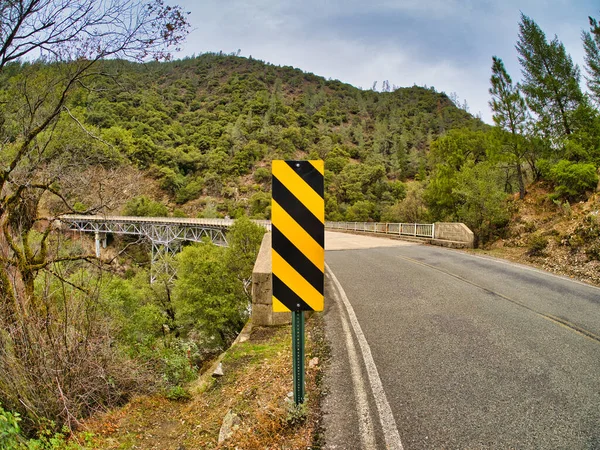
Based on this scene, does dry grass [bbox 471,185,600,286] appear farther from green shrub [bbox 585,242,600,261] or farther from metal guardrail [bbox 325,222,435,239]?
metal guardrail [bbox 325,222,435,239]

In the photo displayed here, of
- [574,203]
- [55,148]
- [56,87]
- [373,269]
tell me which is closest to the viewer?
[56,87]

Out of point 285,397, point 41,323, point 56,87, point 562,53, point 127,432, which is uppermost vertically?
point 562,53

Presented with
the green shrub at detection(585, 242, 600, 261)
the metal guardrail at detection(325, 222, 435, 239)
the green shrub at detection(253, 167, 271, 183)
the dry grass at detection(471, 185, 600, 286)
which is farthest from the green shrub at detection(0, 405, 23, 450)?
the green shrub at detection(253, 167, 271, 183)

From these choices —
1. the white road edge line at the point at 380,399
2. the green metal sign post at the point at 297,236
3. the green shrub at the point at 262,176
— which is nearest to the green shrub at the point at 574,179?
the white road edge line at the point at 380,399

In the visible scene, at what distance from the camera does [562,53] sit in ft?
55.3

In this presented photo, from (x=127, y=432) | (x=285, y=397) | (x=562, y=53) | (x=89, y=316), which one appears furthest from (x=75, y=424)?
(x=562, y=53)

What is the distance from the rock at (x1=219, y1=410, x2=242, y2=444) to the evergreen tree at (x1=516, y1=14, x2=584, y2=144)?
806 inches

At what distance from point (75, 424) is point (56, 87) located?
5.23m

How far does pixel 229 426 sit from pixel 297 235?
1.64 metres

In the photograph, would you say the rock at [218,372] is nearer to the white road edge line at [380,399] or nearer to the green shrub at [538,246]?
the white road edge line at [380,399]

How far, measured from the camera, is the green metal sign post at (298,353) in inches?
84.7

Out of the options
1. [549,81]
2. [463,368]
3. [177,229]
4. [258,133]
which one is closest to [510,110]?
[549,81]

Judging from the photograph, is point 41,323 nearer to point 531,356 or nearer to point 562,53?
point 531,356

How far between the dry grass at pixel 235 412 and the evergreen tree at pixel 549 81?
1977cm
